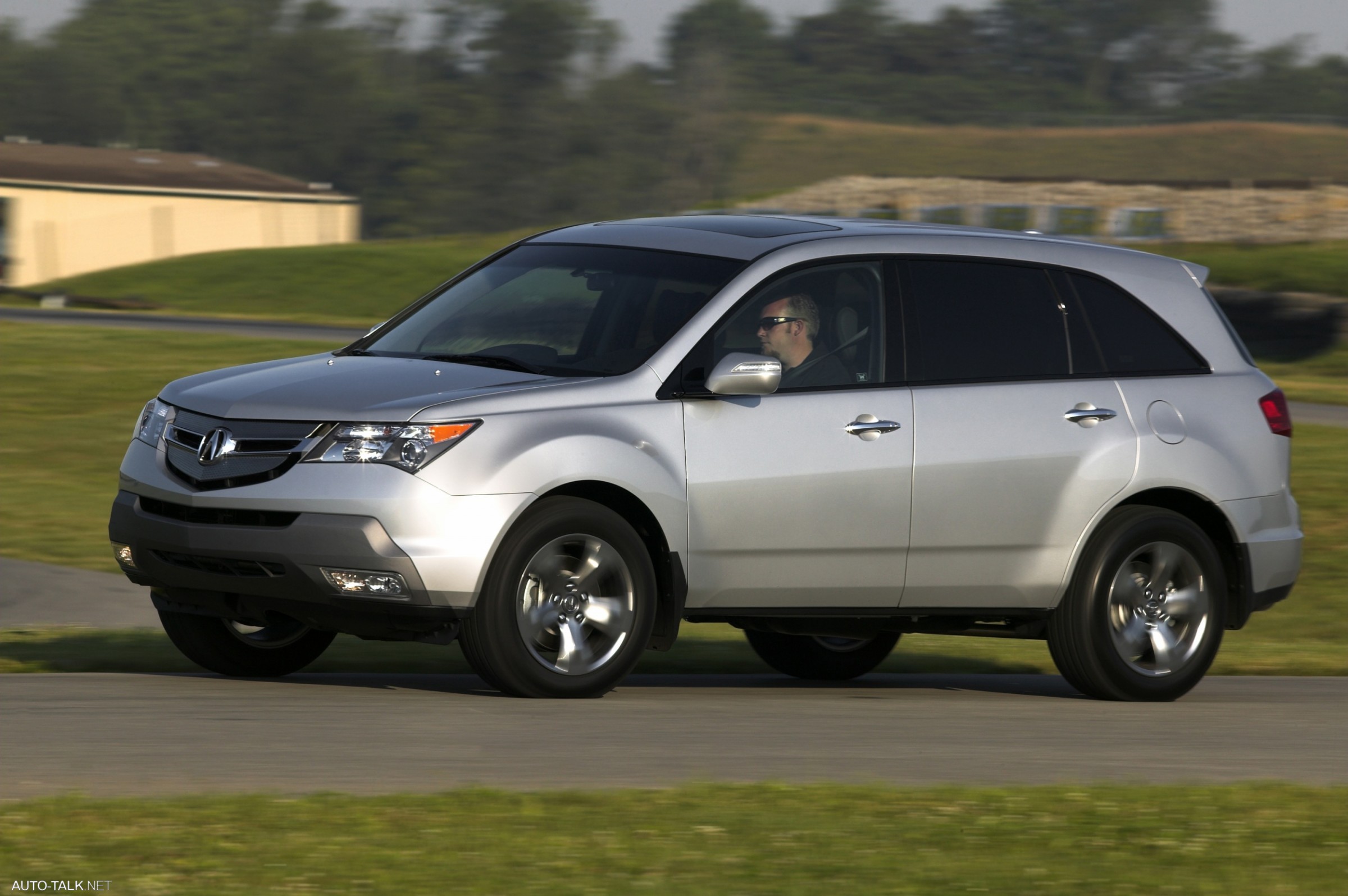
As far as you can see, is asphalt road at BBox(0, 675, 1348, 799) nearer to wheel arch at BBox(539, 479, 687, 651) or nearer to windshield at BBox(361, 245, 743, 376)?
wheel arch at BBox(539, 479, 687, 651)

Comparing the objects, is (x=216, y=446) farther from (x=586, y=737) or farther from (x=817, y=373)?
(x=817, y=373)

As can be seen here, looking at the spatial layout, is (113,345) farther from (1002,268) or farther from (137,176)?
(137,176)

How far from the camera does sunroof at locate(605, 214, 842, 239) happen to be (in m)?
8.99

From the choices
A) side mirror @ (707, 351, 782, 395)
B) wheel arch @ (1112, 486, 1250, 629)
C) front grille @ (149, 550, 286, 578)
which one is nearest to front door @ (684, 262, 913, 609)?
side mirror @ (707, 351, 782, 395)

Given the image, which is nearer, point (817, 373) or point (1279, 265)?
point (817, 373)

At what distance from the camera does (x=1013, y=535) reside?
8.92 meters

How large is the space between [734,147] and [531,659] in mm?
119384

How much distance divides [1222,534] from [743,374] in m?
2.87

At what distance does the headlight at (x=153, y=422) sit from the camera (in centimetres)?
823

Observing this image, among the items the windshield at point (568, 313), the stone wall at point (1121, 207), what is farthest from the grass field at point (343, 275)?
the windshield at point (568, 313)

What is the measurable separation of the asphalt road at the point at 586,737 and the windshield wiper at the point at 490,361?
1.32 m

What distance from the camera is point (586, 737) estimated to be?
716 centimetres

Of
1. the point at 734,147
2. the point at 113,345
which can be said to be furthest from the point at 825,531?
the point at 734,147

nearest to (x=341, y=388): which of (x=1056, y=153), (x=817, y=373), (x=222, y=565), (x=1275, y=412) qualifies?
(x=222, y=565)
